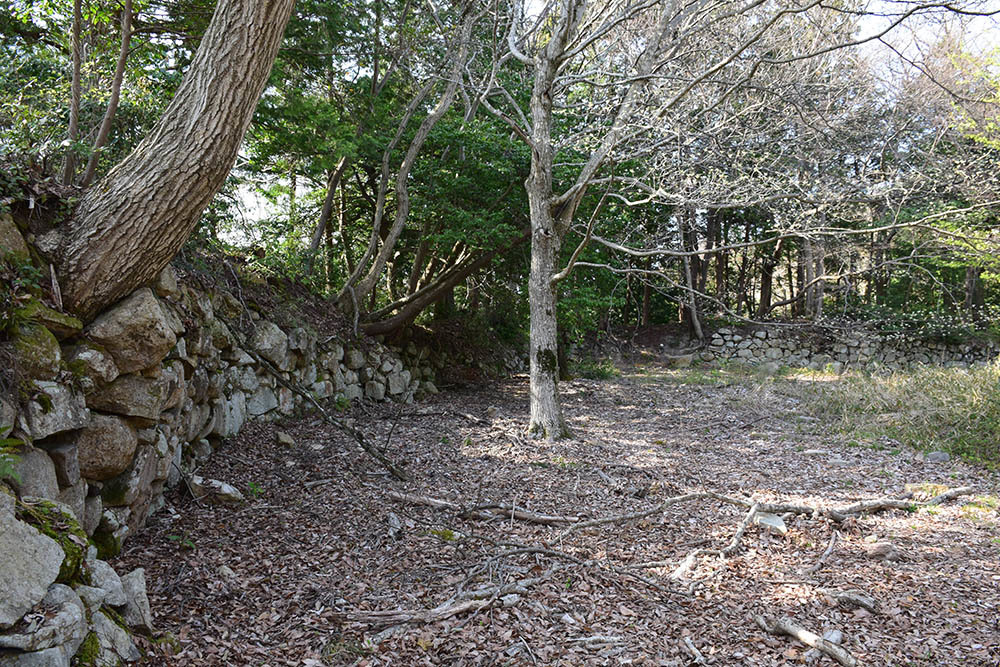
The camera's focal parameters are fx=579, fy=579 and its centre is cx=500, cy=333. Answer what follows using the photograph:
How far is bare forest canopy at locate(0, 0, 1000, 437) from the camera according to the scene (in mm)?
3232

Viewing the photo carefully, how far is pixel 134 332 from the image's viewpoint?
10.4 feet

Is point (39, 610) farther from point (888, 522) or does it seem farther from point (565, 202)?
point (565, 202)

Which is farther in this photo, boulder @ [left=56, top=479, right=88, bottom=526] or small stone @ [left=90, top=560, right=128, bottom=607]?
boulder @ [left=56, top=479, right=88, bottom=526]

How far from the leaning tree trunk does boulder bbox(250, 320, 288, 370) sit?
2.70 meters

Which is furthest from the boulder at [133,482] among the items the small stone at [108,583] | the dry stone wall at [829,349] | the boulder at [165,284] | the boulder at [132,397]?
the dry stone wall at [829,349]

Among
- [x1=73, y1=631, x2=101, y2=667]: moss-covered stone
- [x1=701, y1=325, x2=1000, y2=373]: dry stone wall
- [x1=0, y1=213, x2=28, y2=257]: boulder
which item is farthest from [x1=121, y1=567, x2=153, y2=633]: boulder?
[x1=701, y1=325, x2=1000, y2=373]: dry stone wall

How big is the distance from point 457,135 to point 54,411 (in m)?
6.53

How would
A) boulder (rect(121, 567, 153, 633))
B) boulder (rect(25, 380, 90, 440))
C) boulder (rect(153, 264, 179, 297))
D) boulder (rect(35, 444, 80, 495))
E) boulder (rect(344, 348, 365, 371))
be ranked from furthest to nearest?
1. boulder (rect(344, 348, 365, 371))
2. boulder (rect(153, 264, 179, 297))
3. boulder (rect(35, 444, 80, 495))
4. boulder (rect(25, 380, 90, 440))
5. boulder (rect(121, 567, 153, 633))

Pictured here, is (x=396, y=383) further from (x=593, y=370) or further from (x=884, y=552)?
(x=884, y=552)

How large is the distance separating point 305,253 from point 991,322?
52.1 ft

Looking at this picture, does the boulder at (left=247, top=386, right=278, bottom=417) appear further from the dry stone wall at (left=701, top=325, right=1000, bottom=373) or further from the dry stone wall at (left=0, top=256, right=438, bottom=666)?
the dry stone wall at (left=701, top=325, right=1000, bottom=373)

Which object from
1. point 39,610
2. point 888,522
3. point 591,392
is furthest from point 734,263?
point 39,610

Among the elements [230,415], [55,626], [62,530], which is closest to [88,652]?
[55,626]

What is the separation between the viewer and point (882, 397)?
25.4 ft
